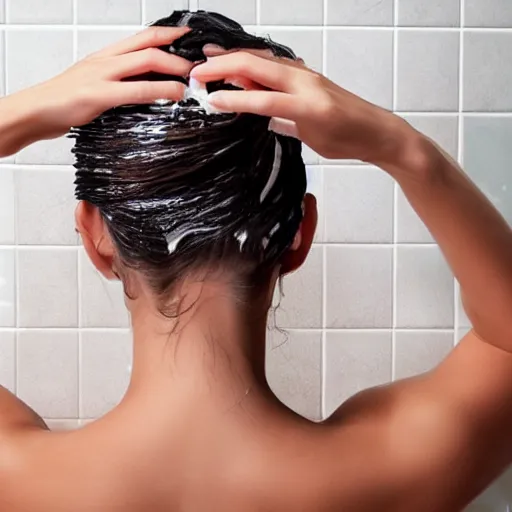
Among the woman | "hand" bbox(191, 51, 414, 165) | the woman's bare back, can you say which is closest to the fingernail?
"hand" bbox(191, 51, 414, 165)

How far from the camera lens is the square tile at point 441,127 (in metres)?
1.46

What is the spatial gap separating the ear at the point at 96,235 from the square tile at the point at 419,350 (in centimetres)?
75

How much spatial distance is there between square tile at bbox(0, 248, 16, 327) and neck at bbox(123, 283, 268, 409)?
26.7 inches

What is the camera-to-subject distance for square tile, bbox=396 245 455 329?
1.48 m

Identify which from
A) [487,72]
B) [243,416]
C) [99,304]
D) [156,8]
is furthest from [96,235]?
[487,72]

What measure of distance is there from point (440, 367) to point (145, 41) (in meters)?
0.50

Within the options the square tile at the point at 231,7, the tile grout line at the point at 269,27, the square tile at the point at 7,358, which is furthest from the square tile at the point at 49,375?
the square tile at the point at 231,7

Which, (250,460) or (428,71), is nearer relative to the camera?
(250,460)

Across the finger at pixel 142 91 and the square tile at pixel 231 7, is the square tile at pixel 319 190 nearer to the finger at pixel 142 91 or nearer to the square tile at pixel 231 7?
the square tile at pixel 231 7

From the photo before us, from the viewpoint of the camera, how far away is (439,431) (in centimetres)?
87

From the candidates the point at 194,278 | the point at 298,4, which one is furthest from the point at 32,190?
the point at 194,278

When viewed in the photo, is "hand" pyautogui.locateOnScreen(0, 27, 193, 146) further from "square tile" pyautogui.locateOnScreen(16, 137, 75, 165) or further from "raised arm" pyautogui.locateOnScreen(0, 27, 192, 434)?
"square tile" pyautogui.locateOnScreen(16, 137, 75, 165)

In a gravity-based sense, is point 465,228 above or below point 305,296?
above

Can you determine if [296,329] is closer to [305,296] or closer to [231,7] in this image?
[305,296]
